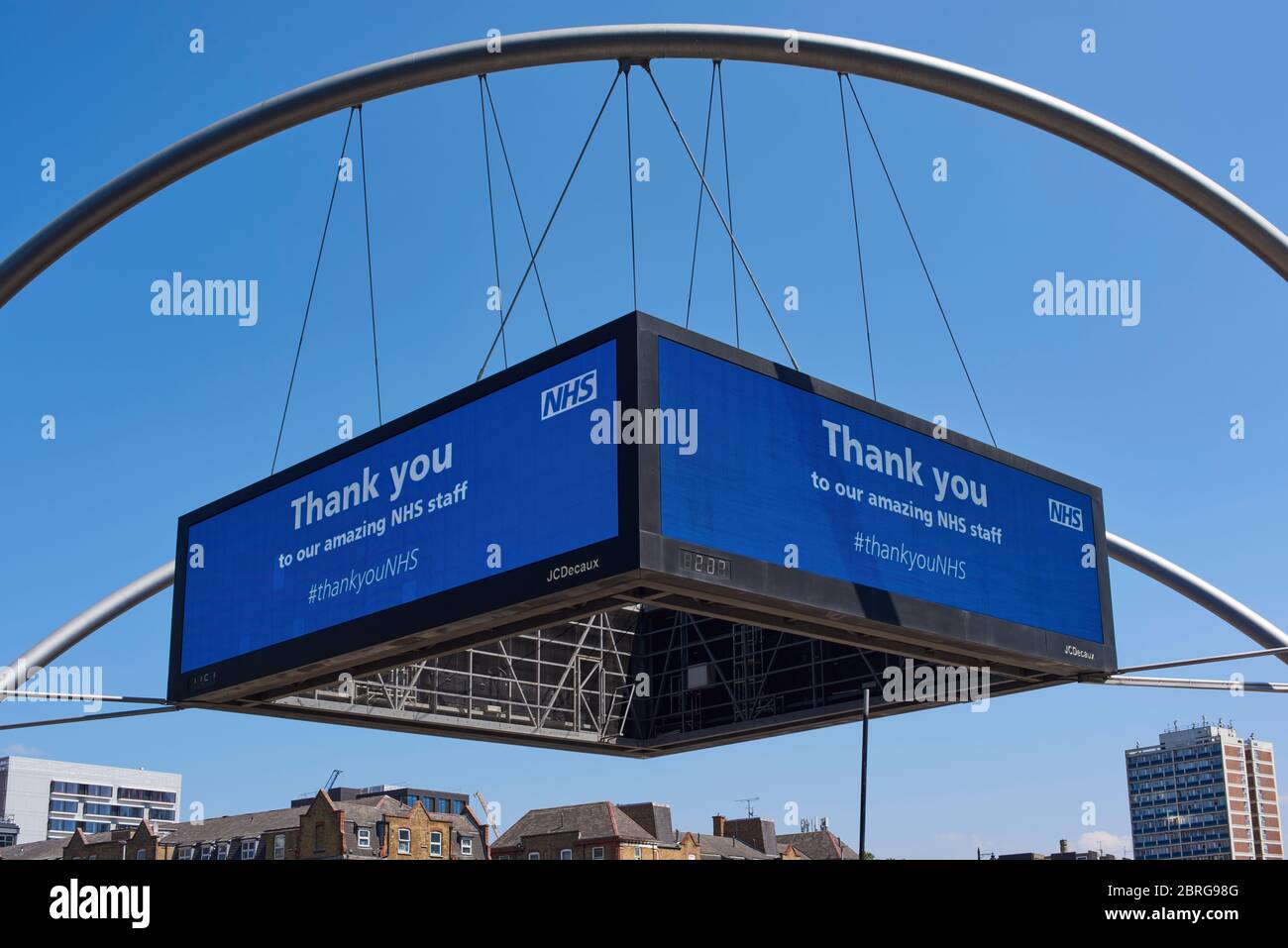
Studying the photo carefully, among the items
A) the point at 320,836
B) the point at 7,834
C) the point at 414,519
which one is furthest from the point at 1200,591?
the point at 7,834

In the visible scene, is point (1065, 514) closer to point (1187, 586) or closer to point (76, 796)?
point (1187, 586)

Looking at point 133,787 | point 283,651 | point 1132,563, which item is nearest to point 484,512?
point 283,651

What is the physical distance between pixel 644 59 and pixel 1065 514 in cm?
808

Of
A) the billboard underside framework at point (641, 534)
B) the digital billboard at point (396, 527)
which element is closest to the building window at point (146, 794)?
the billboard underside framework at point (641, 534)

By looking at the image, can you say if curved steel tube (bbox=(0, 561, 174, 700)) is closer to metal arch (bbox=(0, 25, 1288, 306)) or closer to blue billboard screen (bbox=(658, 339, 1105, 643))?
metal arch (bbox=(0, 25, 1288, 306))

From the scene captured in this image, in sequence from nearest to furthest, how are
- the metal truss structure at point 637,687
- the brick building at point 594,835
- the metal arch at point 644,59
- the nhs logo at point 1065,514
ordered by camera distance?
the metal arch at point 644,59
the nhs logo at point 1065,514
the metal truss structure at point 637,687
the brick building at point 594,835

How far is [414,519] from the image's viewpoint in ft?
55.4

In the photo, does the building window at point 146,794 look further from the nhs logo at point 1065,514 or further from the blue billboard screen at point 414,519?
the nhs logo at point 1065,514

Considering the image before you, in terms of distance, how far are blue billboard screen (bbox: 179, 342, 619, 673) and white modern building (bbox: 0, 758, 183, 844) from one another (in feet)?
Answer: 549

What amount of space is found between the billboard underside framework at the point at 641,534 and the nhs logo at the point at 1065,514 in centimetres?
5

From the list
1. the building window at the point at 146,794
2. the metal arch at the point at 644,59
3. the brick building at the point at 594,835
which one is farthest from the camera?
the building window at the point at 146,794

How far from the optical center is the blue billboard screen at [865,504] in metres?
15.0
